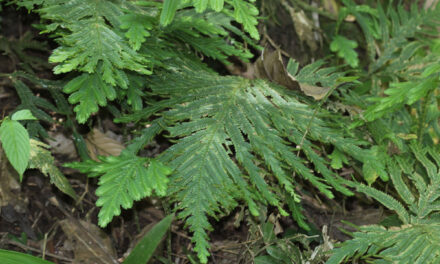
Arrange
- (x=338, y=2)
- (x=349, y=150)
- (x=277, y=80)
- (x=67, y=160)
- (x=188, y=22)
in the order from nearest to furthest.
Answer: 1. (x=349, y=150)
2. (x=188, y=22)
3. (x=277, y=80)
4. (x=67, y=160)
5. (x=338, y=2)

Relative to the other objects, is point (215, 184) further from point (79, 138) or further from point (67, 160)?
point (67, 160)

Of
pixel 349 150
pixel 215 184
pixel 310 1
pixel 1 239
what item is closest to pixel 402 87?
pixel 349 150

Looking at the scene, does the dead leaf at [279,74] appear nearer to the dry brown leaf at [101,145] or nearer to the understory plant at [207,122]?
the understory plant at [207,122]

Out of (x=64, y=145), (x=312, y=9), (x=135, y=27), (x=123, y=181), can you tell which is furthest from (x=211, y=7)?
(x=312, y=9)

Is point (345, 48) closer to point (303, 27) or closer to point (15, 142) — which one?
point (303, 27)

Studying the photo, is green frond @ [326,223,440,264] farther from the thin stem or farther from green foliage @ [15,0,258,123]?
the thin stem
